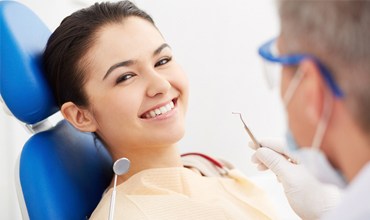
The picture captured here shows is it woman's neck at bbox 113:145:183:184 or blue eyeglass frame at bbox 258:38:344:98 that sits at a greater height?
blue eyeglass frame at bbox 258:38:344:98

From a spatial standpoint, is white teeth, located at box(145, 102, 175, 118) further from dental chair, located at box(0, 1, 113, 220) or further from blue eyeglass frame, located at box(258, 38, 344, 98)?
blue eyeglass frame, located at box(258, 38, 344, 98)

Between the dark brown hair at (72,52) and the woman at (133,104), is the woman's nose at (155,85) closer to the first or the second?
the woman at (133,104)

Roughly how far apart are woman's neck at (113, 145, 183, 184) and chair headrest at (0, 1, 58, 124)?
312 mm

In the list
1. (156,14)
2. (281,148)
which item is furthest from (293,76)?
(156,14)

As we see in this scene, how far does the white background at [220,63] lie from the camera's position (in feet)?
8.82

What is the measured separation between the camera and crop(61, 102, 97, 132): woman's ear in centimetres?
164

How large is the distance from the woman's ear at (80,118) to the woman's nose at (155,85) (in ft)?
0.73

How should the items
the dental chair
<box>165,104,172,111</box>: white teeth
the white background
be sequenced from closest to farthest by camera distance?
the dental chair
<box>165,104,172,111</box>: white teeth
the white background

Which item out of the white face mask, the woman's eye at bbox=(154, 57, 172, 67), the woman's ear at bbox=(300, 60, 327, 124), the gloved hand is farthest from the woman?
the woman's ear at bbox=(300, 60, 327, 124)

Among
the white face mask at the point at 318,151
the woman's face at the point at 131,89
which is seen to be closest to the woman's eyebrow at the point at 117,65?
the woman's face at the point at 131,89

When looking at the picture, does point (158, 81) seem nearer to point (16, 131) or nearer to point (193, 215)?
point (193, 215)

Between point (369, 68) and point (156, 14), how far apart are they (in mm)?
1963

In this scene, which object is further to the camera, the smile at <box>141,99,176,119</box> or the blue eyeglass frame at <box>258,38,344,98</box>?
the smile at <box>141,99,176,119</box>

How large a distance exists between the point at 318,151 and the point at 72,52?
0.96 meters
